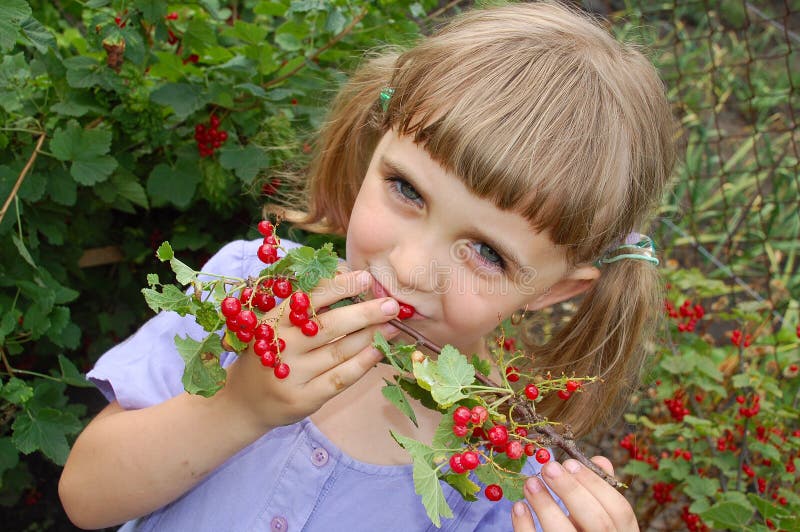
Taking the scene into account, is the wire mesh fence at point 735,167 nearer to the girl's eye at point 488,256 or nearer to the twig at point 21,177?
the girl's eye at point 488,256

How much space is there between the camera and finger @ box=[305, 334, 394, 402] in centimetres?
116

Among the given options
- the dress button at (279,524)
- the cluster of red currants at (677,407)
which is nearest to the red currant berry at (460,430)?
the dress button at (279,524)

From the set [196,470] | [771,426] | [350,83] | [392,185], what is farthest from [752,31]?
[196,470]

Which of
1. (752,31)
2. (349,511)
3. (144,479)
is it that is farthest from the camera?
(752,31)

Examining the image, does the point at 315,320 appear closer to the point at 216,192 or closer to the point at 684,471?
the point at 216,192

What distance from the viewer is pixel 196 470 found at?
1.25m

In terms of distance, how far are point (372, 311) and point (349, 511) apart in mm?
457

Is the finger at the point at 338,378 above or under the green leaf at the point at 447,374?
under

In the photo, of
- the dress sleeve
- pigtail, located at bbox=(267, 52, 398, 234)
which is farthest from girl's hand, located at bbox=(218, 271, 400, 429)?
pigtail, located at bbox=(267, 52, 398, 234)

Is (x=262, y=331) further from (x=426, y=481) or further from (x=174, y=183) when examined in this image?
(x=174, y=183)

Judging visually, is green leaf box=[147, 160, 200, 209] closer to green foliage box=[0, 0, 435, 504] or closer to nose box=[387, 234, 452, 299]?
green foliage box=[0, 0, 435, 504]

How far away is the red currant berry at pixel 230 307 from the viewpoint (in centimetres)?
104

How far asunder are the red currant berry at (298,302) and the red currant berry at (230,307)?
8cm

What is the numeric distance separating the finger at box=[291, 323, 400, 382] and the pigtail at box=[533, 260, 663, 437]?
0.59 metres
